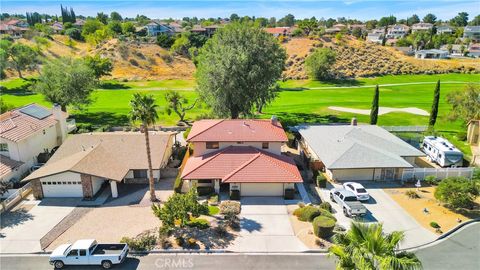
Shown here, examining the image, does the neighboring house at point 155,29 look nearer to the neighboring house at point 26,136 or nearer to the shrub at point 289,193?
the neighboring house at point 26,136

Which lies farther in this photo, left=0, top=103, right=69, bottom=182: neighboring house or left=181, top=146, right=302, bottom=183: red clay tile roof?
left=0, top=103, right=69, bottom=182: neighboring house

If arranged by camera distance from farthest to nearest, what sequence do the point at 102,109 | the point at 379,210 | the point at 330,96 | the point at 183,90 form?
the point at 183,90 < the point at 330,96 < the point at 102,109 < the point at 379,210

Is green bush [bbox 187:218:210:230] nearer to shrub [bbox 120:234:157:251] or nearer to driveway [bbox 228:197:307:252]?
driveway [bbox 228:197:307:252]

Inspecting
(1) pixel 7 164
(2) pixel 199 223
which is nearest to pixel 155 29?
(1) pixel 7 164

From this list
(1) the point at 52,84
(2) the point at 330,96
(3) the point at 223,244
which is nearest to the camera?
(3) the point at 223,244

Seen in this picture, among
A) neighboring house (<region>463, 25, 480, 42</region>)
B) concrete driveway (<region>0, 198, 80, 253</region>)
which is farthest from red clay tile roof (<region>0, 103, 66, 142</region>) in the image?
neighboring house (<region>463, 25, 480, 42</region>)

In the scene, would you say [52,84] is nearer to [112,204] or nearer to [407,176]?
[112,204]

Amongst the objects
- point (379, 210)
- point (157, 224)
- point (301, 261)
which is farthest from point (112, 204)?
point (379, 210)

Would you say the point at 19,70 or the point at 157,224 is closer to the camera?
the point at 157,224

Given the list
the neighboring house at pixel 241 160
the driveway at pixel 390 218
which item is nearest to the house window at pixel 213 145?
the neighboring house at pixel 241 160
